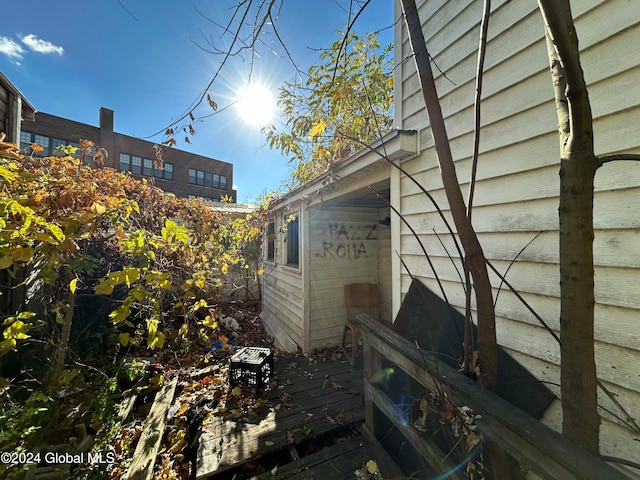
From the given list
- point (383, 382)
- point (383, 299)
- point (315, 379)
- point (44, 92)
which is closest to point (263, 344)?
point (315, 379)

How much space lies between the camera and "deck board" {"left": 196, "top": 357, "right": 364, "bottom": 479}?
7.30 ft

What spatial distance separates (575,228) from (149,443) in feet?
10.6

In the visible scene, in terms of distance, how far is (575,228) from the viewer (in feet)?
2.34

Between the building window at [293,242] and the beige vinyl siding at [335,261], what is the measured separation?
637mm

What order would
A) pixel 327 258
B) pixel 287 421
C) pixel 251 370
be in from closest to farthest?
1. pixel 287 421
2. pixel 251 370
3. pixel 327 258

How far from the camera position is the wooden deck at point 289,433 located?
2.13m

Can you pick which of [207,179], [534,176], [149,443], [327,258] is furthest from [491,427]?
[207,179]

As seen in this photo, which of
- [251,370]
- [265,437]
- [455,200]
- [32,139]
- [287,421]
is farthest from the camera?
[32,139]

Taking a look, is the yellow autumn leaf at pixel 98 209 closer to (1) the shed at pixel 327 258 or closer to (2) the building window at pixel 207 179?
(1) the shed at pixel 327 258

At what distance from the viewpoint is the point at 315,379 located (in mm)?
3666

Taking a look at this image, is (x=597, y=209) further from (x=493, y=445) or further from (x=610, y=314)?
(x=493, y=445)

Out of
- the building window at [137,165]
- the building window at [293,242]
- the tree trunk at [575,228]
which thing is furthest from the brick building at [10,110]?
the building window at [137,165]

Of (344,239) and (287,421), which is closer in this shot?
(287,421)

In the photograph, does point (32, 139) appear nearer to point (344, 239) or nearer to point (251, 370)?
point (344, 239)
